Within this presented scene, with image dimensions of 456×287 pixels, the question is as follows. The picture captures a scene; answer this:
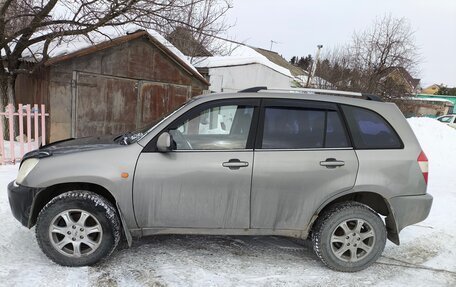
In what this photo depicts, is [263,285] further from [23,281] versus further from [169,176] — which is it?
[23,281]

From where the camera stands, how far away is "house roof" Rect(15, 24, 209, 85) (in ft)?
30.6

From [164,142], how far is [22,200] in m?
1.45

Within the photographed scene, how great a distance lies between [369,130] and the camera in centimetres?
388

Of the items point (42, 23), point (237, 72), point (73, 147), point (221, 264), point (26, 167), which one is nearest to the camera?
point (26, 167)

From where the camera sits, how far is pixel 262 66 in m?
15.9

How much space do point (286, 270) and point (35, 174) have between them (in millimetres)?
2602

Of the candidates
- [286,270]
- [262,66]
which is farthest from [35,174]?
[262,66]

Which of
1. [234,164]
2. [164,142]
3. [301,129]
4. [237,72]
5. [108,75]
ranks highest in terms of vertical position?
[237,72]

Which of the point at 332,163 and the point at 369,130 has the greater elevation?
the point at 369,130

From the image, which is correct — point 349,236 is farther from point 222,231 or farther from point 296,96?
point 296,96

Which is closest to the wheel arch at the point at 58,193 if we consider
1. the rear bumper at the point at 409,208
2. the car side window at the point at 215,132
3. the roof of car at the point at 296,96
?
the car side window at the point at 215,132

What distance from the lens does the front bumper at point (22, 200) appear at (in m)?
3.52

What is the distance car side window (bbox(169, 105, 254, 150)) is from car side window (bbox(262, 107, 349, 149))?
0.23 m

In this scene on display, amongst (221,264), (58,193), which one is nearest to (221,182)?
(221,264)
